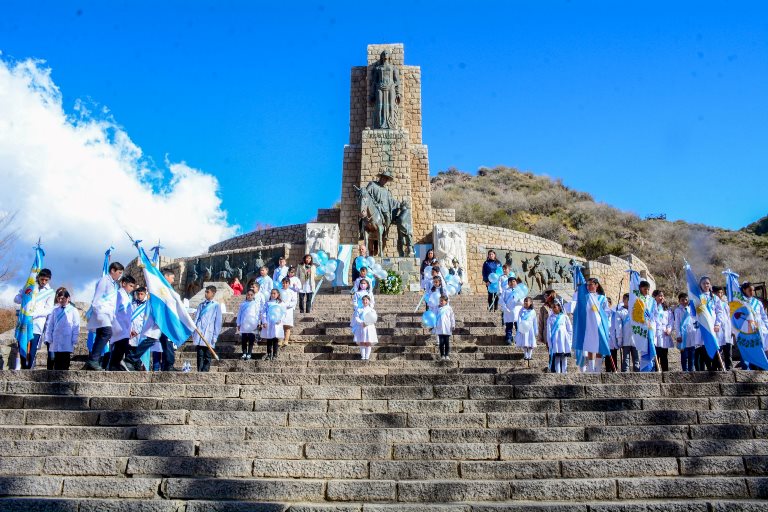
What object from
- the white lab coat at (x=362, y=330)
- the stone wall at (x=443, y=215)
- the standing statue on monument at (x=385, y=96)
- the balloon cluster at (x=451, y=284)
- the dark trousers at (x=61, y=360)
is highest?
the standing statue on monument at (x=385, y=96)

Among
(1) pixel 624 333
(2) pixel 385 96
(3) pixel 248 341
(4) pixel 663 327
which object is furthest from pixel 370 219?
(4) pixel 663 327

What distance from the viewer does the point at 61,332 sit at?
884 centimetres

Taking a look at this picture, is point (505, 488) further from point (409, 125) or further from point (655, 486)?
point (409, 125)

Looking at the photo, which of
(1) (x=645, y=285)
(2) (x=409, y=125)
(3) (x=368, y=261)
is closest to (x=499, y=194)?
(2) (x=409, y=125)

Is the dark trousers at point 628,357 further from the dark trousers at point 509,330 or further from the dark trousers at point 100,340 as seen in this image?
the dark trousers at point 100,340

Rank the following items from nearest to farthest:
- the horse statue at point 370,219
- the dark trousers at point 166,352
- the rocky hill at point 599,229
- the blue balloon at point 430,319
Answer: the dark trousers at point 166,352 < the blue balloon at point 430,319 < the horse statue at point 370,219 < the rocky hill at point 599,229

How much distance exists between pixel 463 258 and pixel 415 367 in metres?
13.6

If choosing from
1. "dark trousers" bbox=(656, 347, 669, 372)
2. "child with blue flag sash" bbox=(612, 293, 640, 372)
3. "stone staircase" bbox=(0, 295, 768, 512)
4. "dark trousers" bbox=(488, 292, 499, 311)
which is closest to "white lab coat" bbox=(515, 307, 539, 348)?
"child with blue flag sash" bbox=(612, 293, 640, 372)

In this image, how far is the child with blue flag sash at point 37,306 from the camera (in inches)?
383

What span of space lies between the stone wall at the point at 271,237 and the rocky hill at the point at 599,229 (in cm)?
1996

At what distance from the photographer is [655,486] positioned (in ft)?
17.1

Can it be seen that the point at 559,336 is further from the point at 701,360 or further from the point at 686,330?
the point at 701,360

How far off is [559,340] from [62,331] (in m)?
6.82

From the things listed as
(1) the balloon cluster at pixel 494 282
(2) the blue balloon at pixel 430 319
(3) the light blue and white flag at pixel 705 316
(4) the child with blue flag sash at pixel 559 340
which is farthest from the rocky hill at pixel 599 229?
(2) the blue balloon at pixel 430 319
